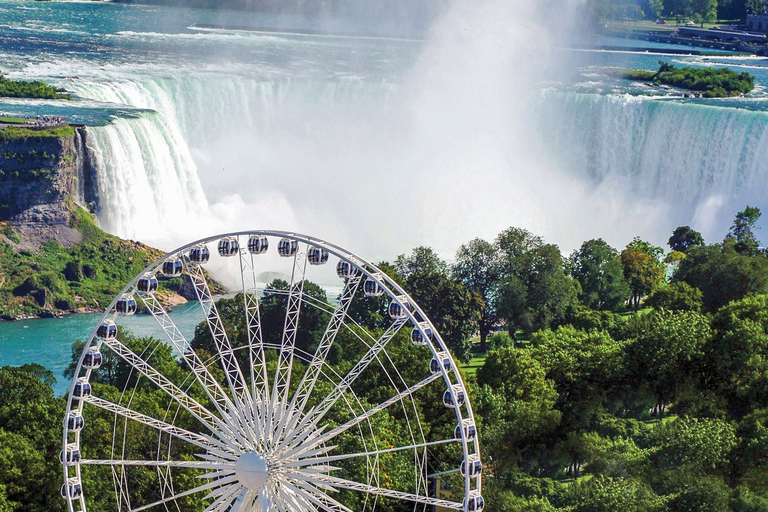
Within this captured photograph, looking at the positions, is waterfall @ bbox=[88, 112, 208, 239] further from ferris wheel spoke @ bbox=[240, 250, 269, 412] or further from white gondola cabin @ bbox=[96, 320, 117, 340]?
white gondola cabin @ bbox=[96, 320, 117, 340]

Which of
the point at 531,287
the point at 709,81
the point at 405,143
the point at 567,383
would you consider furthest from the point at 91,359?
the point at 709,81

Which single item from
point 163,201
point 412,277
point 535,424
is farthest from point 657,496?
point 163,201

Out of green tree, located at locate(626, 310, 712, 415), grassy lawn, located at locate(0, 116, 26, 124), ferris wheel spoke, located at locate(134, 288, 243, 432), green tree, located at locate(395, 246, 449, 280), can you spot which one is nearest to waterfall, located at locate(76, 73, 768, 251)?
grassy lawn, located at locate(0, 116, 26, 124)

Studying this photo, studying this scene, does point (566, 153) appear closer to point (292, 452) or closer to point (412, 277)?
point (412, 277)

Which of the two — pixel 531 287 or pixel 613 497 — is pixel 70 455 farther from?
pixel 531 287

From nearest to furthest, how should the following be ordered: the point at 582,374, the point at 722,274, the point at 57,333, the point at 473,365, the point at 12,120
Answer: the point at 582,374
the point at 473,365
the point at 722,274
the point at 57,333
the point at 12,120

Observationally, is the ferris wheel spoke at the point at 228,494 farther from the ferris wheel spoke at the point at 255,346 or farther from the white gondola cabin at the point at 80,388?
the white gondola cabin at the point at 80,388
